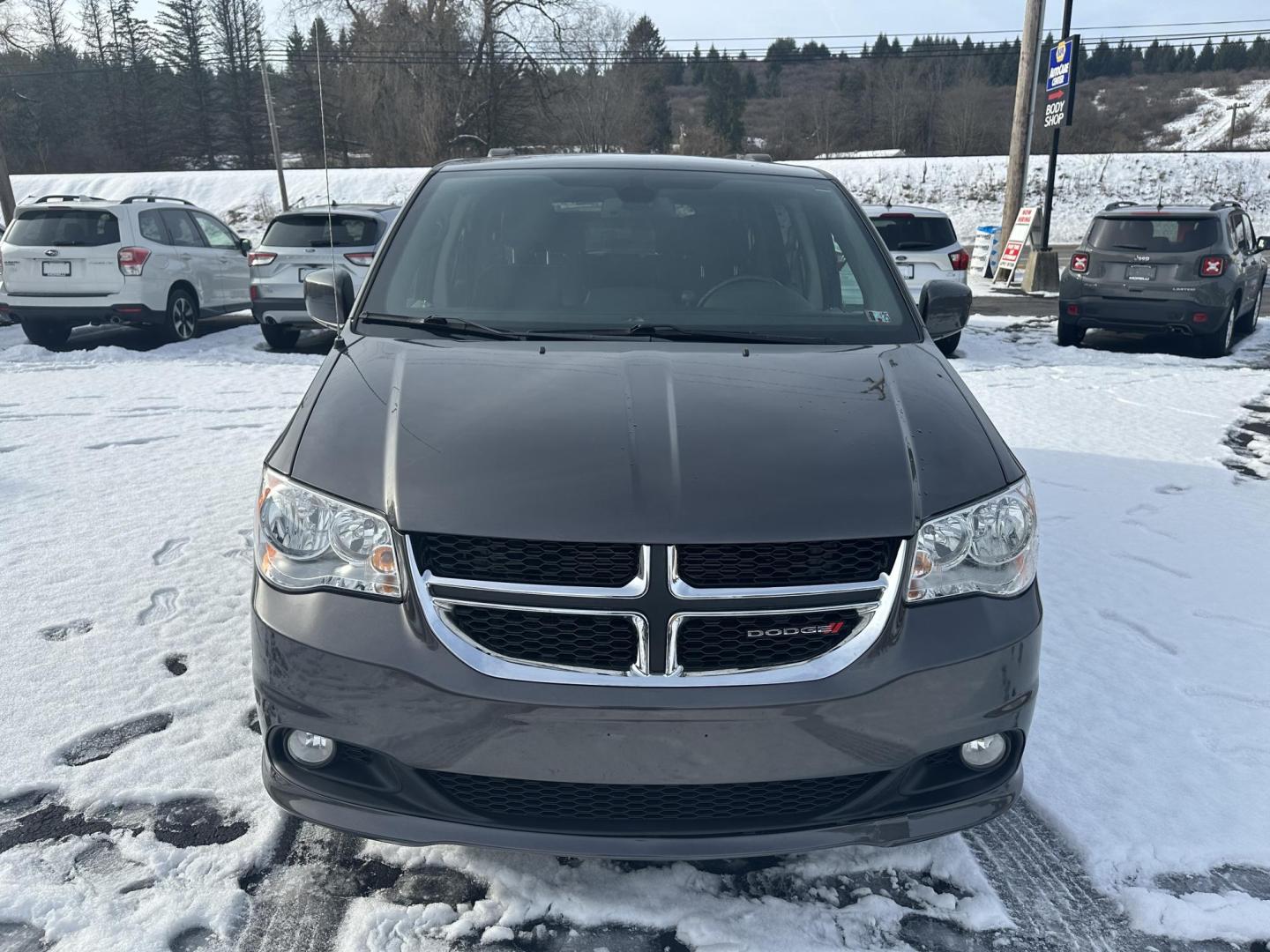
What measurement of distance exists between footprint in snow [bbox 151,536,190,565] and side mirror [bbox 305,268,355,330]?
147 cm

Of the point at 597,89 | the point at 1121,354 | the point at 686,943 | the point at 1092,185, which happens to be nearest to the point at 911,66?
the point at 597,89

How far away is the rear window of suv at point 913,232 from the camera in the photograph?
1169 cm

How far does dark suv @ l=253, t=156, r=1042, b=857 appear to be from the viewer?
6.94 ft

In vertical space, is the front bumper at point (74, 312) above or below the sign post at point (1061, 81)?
below

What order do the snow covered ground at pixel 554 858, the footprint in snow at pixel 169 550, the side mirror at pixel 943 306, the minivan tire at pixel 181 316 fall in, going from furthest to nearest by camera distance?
the minivan tire at pixel 181 316 < the footprint in snow at pixel 169 550 < the side mirror at pixel 943 306 < the snow covered ground at pixel 554 858

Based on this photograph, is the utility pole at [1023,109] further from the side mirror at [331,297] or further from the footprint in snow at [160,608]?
the footprint in snow at [160,608]

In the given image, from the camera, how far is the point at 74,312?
11.2m

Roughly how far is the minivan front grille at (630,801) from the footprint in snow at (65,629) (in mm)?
2300

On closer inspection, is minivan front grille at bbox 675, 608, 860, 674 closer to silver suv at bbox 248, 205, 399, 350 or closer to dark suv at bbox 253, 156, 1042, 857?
dark suv at bbox 253, 156, 1042, 857

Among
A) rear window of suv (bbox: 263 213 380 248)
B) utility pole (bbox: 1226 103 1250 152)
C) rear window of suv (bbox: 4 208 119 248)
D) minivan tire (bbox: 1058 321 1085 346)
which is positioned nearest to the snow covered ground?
minivan tire (bbox: 1058 321 1085 346)

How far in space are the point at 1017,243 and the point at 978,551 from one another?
17.7 meters

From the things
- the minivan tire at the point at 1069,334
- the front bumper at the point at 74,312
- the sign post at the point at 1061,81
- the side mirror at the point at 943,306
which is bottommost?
the minivan tire at the point at 1069,334

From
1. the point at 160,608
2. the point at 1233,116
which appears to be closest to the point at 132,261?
the point at 160,608

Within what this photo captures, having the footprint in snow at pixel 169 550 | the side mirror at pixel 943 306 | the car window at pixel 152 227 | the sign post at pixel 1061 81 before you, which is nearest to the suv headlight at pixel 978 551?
the side mirror at pixel 943 306
